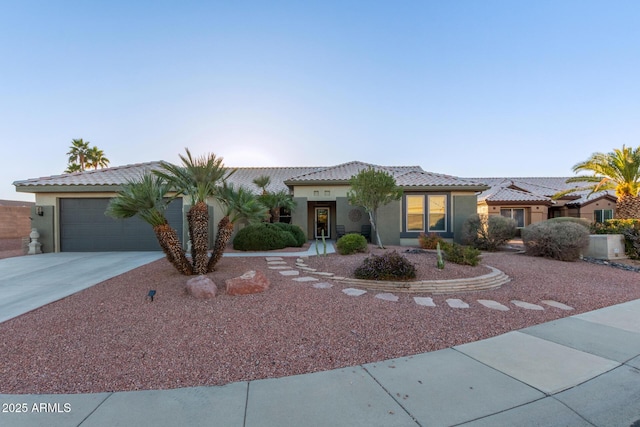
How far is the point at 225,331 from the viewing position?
407 cm

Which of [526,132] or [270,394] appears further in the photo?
[526,132]

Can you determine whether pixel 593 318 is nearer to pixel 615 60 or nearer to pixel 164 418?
pixel 164 418

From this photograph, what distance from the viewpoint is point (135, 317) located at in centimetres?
461

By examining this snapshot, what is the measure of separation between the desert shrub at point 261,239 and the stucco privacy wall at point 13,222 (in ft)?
57.5

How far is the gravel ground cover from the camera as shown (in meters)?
3.07

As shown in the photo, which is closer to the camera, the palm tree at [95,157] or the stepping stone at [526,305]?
the stepping stone at [526,305]

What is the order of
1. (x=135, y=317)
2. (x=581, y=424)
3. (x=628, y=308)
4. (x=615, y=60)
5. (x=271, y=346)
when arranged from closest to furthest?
(x=581, y=424) → (x=271, y=346) → (x=135, y=317) → (x=628, y=308) → (x=615, y=60)

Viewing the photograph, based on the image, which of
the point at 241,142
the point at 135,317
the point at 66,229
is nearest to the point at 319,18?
the point at 241,142

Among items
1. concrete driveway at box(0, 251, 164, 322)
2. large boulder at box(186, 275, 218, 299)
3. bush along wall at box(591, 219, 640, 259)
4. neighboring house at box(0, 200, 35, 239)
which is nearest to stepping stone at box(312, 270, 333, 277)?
large boulder at box(186, 275, 218, 299)

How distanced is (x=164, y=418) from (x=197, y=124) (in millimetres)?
12989

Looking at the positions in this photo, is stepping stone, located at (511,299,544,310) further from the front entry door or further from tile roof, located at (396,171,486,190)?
the front entry door

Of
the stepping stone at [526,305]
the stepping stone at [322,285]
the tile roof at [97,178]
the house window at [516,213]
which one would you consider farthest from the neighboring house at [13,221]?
the house window at [516,213]

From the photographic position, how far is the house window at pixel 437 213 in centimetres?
1386

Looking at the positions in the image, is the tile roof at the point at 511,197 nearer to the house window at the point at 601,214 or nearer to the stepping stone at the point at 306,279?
the house window at the point at 601,214
